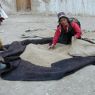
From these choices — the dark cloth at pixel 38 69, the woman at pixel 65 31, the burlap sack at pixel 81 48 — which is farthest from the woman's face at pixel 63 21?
the dark cloth at pixel 38 69

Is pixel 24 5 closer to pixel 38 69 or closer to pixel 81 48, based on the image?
pixel 81 48

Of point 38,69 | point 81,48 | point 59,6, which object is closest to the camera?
point 38,69

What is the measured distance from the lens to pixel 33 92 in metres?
4.80

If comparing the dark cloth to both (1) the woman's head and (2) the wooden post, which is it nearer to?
(1) the woman's head

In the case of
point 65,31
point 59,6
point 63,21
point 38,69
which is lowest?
point 59,6

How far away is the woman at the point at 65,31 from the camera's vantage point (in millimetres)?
6563

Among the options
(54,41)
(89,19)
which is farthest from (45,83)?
(89,19)

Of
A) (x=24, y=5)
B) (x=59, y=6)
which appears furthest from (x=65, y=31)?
(x=24, y=5)

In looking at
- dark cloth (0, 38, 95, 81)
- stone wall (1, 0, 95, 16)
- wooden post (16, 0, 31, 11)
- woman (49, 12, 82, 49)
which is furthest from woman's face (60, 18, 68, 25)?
wooden post (16, 0, 31, 11)

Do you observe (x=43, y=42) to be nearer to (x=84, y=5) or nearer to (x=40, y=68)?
(x=40, y=68)

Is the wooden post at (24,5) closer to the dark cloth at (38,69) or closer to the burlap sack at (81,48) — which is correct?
the burlap sack at (81,48)

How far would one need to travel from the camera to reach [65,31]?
6859 mm

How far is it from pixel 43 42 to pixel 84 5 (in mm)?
6081

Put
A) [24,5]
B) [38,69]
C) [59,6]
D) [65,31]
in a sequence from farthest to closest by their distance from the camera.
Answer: [24,5], [59,6], [65,31], [38,69]
